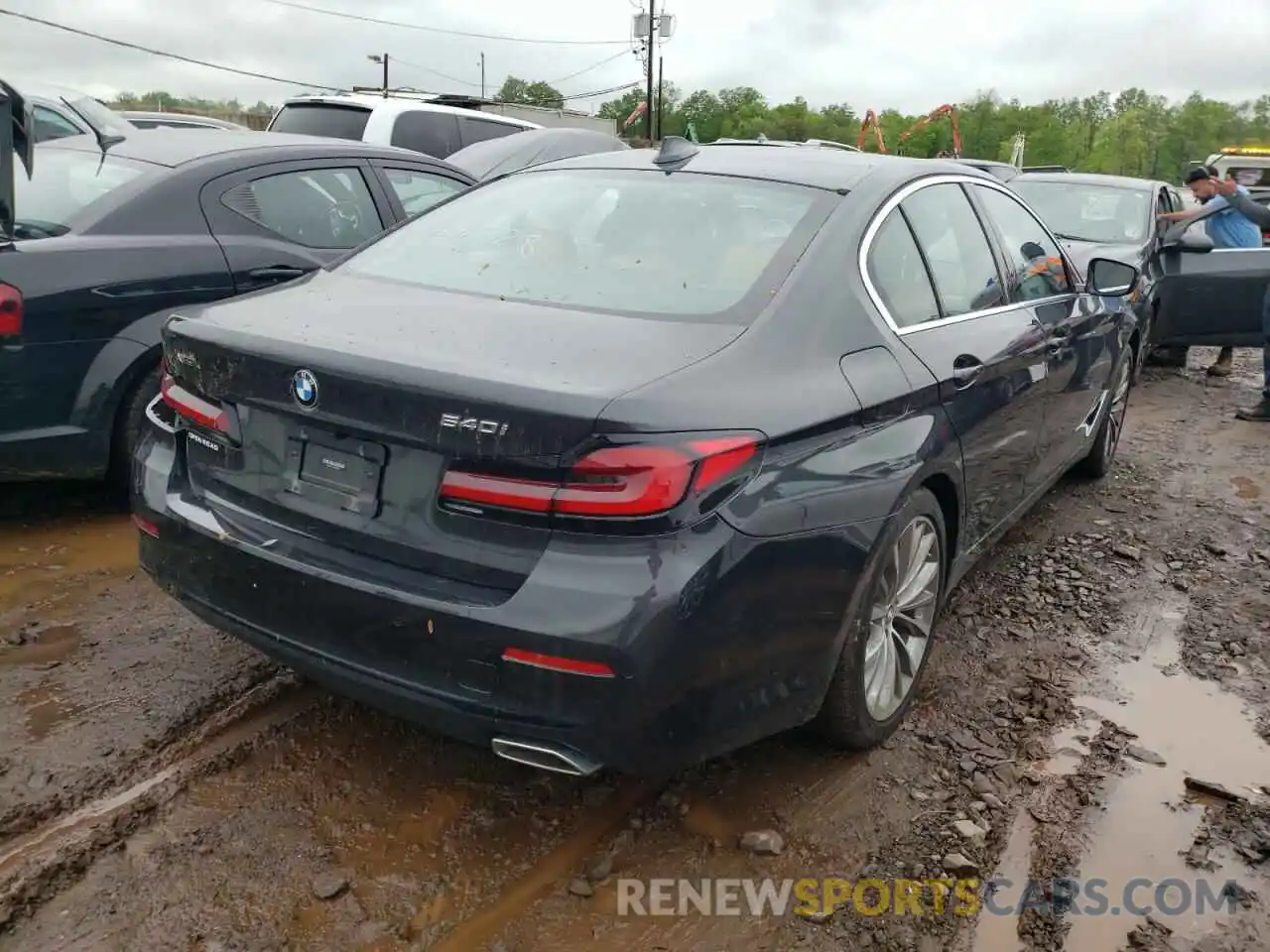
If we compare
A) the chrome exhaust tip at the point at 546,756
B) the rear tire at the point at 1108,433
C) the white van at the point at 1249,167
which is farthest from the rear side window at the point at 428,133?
the white van at the point at 1249,167

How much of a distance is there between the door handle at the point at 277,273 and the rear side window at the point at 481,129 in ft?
18.6

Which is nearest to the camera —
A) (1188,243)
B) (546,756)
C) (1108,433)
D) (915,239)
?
(546,756)

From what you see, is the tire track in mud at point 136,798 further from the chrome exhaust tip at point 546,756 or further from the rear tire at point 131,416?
the rear tire at point 131,416

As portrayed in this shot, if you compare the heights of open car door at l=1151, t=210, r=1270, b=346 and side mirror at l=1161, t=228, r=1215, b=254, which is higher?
side mirror at l=1161, t=228, r=1215, b=254

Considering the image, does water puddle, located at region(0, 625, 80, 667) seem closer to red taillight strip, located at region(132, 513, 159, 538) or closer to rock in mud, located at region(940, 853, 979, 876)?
red taillight strip, located at region(132, 513, 159, 538)

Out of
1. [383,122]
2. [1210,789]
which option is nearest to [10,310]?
[1210,789]

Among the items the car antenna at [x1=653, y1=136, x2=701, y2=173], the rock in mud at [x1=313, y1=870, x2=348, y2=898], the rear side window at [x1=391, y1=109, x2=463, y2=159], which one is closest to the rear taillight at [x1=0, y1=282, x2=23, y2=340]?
the car antenna at [x1=653, y1=136, x2=701, y2=173]

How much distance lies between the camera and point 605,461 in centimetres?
205

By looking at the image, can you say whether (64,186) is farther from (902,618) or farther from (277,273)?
(902,618)

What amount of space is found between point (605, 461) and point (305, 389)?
711mm

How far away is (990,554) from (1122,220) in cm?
471

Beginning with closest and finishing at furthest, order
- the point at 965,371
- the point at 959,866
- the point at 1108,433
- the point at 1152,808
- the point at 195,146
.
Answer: the point at 959,866
the point at 1152,808
the point at 965,371
the point at 195,146
the point at 1108,433

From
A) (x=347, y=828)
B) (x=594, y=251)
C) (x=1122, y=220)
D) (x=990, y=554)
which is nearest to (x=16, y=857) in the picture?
(x=347, y=828)

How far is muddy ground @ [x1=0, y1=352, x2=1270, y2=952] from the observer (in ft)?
7.50
